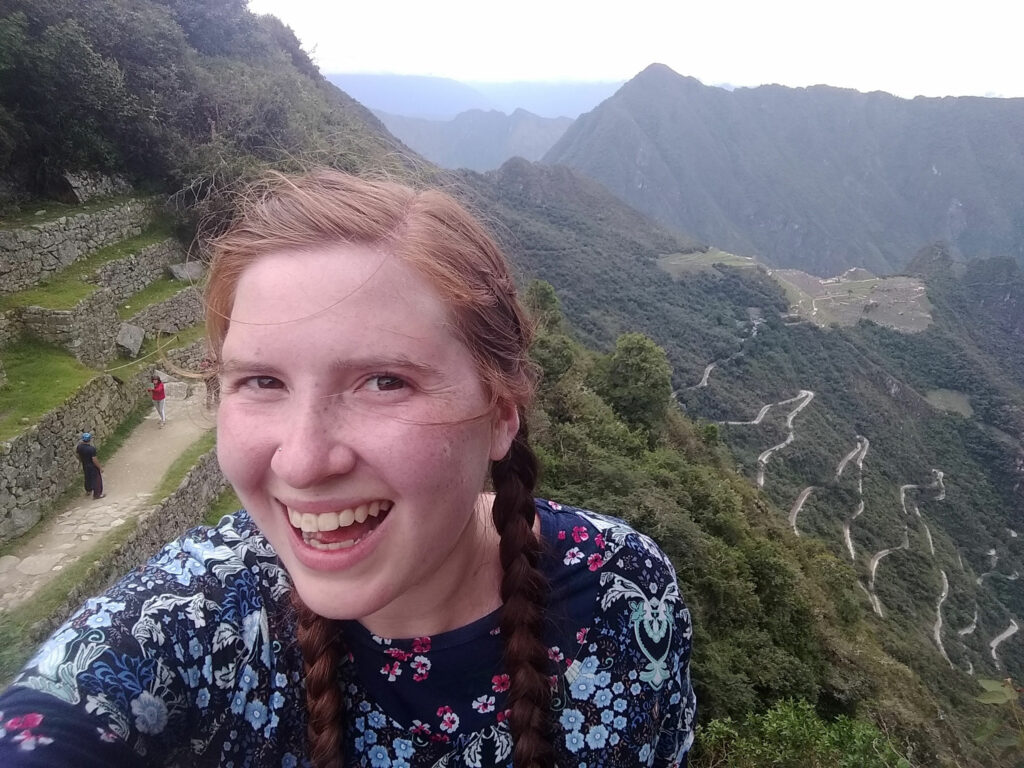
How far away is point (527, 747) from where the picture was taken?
126 cm

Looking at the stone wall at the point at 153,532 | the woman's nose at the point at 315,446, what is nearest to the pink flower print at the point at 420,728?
the woman's nose at the point at 315,446

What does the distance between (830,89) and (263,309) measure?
216 metres

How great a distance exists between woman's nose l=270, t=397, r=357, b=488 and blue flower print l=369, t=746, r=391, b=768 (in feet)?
2.19

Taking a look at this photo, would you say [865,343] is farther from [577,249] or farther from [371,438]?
[371,438]

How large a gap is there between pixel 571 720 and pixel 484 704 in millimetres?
205

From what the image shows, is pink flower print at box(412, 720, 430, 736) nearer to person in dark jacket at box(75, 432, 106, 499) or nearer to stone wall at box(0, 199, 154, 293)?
person in dark jacket at box(75, 432, 106, 499)

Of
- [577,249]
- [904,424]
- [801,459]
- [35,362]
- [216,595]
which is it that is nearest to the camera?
[216,595]

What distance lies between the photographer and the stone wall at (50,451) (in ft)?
19.1

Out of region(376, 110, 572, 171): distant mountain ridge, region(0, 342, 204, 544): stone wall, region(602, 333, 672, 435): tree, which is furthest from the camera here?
region(376, 110, 572, 171): distant mountain ridge

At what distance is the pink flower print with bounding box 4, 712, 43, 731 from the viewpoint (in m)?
0.97

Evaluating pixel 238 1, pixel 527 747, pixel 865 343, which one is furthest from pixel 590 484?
pixel 865 343

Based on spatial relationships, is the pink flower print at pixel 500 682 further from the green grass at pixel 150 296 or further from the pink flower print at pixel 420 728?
the green grass at pixel 150 296

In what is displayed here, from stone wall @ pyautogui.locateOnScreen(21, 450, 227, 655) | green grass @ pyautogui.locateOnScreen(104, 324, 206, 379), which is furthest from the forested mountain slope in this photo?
stone wall @ pyautogui.locateOnScreen(21, 450, 227, 655)

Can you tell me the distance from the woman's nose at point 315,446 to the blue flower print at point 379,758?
2.19ft
